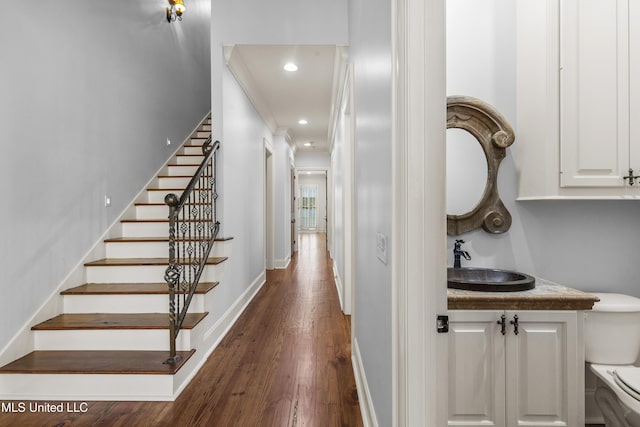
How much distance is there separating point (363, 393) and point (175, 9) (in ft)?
16.0

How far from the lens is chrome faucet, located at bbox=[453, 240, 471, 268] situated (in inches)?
74.6

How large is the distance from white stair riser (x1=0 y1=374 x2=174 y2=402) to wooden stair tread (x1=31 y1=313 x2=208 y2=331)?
0.33 meters

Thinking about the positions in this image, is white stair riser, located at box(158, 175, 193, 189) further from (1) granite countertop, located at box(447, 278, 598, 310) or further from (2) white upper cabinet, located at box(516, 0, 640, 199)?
(2) white upper cabinet, located at box(516, 0, 640, 199)

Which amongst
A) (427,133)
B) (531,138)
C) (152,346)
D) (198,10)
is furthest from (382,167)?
(198,10)

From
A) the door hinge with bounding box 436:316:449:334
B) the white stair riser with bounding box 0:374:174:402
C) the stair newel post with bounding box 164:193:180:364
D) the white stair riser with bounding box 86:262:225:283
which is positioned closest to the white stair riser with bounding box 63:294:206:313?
the white stair riser with bounding box 86:262:225:283

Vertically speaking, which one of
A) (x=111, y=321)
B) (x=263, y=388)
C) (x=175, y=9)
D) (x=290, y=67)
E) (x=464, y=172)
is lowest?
→ (x=263, y=388)

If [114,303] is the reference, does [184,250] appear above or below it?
above

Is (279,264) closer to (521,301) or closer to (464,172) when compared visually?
(464,172)

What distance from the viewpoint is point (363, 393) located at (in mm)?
1819

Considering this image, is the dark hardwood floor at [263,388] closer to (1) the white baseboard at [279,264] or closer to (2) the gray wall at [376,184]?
(2) the gray wall at [376,184]

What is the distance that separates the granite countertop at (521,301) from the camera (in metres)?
1.50

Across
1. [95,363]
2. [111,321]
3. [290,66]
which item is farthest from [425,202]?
[290,66]

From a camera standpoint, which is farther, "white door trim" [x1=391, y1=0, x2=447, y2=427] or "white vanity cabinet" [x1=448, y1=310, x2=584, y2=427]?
"white vanity cabinet" [x1=448, y1=310, x2=584, y2=427]

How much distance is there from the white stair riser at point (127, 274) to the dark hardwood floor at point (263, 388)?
75cm
